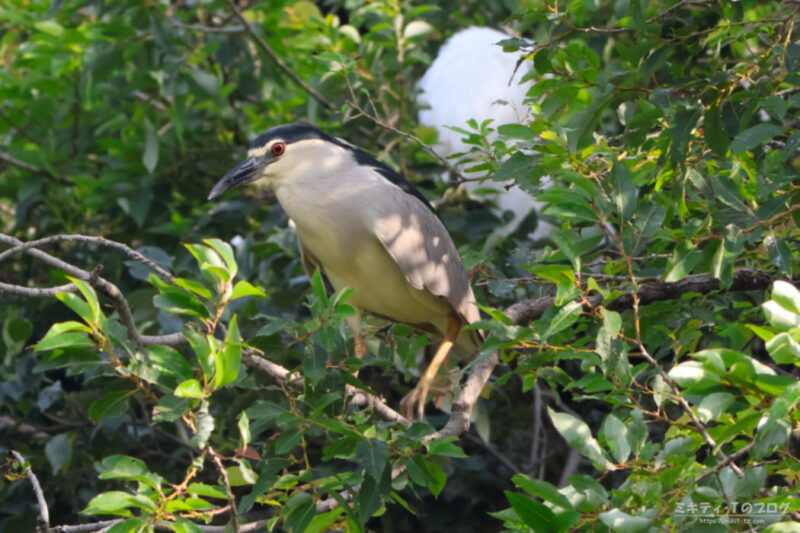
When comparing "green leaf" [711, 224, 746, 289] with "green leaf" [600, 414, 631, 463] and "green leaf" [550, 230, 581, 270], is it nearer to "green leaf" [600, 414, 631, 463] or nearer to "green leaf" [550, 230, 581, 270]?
"green leaf" [550, 230, 581, 270]

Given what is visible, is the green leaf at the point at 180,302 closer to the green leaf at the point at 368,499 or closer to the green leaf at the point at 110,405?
the green leaf at the point at 110,405

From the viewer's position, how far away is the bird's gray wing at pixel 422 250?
9.11 feet

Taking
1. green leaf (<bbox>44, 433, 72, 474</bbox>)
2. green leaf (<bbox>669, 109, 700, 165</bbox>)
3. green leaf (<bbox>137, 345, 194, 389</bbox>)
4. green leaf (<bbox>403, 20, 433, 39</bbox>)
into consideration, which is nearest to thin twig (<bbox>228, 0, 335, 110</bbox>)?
green leaf (<bbox>403, 20, 433, 39</bbox>)

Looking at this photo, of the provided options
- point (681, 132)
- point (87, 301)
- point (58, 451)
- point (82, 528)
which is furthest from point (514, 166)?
point (58, 451)

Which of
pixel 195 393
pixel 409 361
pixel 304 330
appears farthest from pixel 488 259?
pixel 195 393

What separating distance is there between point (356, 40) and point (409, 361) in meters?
1.37

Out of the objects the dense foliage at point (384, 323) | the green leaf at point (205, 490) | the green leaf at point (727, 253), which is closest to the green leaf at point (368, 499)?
the dense foliage at point (384, 323)

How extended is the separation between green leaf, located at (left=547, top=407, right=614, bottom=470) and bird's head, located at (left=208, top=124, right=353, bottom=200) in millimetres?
1409

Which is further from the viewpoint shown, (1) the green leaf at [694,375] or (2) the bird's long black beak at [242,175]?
(2) the bird's long black beak at [242,175]

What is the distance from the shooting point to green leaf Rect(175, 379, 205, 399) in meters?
1.58

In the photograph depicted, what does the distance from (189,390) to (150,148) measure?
2.05 m

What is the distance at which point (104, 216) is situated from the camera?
3.86 metres

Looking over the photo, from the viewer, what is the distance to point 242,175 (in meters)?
2.86

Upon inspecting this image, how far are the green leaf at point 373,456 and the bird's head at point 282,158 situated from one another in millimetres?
1194
